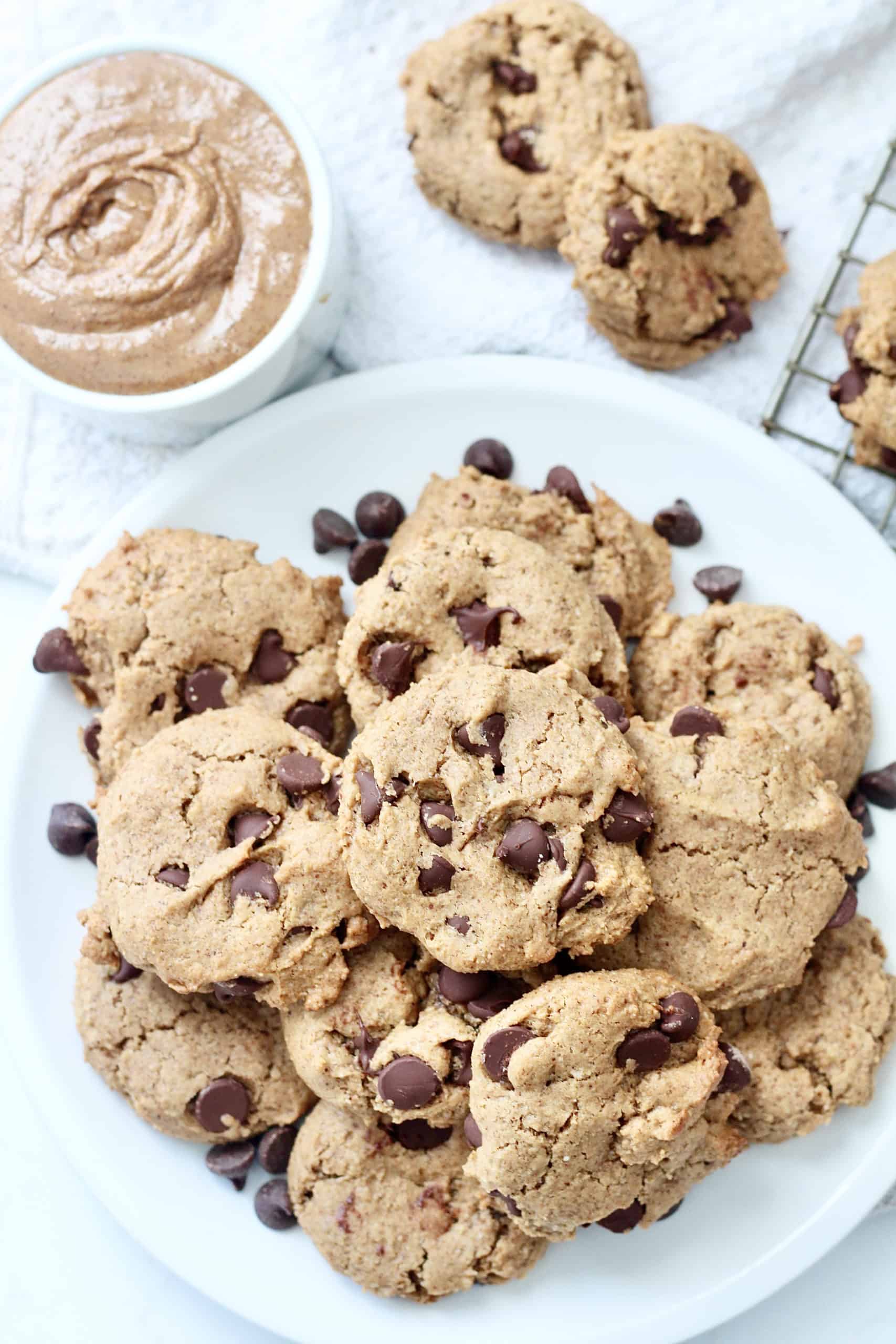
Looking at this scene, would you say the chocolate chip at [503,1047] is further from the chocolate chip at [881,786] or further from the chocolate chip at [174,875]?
the chocolate chip at [881,786]

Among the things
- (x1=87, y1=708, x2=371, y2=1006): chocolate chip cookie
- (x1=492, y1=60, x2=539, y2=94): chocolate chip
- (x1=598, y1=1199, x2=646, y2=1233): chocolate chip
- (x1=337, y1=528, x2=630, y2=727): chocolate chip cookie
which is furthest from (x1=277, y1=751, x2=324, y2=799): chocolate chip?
(x1=492, y1=60, x2=539, y2=94): chocolate chip

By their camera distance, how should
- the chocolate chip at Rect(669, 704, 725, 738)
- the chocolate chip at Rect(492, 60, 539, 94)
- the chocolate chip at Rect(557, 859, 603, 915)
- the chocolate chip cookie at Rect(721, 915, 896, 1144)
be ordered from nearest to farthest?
the chocolate chip at Rect(557, 859, 603, 915) < the chocolate chip at Rect(669, 704, 725, 738) < the chocolate chip cookie at Rect(721, 915, 896, 1144) < the chocolate chip at Rect(492, 60, 539, 94)

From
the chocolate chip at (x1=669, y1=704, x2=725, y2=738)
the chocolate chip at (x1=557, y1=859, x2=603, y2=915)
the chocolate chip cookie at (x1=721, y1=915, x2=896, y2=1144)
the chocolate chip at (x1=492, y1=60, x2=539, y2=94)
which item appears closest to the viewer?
the chocolate chip at (x1=557, y1=859, x2=603, y2=915)

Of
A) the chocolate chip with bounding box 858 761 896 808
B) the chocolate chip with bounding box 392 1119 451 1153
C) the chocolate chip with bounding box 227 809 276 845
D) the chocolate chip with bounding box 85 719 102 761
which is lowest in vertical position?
the chocolate chip with bounding box 392 1119 451 1153

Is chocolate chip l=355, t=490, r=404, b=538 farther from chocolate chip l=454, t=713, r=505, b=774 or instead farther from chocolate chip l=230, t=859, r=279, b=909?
chocolate chip l=230, t=859, r=279, b=909

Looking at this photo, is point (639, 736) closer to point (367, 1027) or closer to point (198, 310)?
point (367, 1027)
